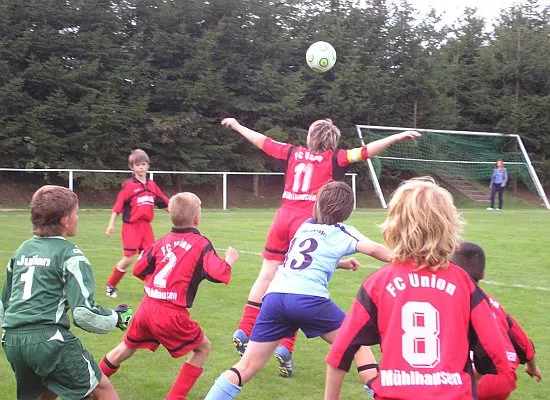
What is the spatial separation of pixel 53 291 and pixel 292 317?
4.56 ft

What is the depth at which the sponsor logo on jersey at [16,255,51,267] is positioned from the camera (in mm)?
3799

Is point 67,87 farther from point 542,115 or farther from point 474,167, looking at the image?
point 542,115

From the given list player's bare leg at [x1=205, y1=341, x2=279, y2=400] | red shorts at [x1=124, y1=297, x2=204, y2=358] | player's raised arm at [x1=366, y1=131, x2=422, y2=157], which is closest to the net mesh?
player's raised arm at [x1=366, y1=131, x2=422, y2=157]

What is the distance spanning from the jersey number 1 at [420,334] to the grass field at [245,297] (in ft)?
7.89

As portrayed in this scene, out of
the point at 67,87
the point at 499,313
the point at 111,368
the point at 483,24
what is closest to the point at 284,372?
the point at 111,368

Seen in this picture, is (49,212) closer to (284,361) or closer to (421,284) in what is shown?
(421,284)

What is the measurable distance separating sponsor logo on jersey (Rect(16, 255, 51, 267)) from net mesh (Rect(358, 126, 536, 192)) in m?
27.3

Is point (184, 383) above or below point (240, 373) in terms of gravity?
below

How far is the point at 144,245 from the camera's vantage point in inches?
367

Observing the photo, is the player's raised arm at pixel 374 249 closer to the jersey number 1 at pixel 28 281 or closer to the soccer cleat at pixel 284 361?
the soccer cleat at pixel 284 361

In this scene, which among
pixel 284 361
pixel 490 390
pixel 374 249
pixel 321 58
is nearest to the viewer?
pixel 490 390

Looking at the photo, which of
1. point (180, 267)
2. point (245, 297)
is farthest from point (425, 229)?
point (245, 297)

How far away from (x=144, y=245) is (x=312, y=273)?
5417 mm

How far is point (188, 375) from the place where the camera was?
488 cm
